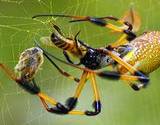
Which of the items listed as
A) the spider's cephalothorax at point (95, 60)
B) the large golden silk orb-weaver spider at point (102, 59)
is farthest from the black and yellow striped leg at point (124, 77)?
the spider's cephalothorax at point (95, 60)

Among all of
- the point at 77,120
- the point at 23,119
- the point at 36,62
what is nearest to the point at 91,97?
the point at 77,120

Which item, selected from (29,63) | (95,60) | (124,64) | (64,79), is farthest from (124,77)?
(64,79)

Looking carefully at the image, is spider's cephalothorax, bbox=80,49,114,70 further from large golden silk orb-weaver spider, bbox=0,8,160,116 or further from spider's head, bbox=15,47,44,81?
spider's head, bbox=15,47,44,81

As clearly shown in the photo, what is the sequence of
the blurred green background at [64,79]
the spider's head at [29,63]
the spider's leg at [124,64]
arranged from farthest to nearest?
the blurred green background at [64,79] < the spider's leg at [124,64] < the spider's head at [29,63]

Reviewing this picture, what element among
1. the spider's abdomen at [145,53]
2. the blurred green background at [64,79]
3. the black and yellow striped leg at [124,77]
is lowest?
the blurred green background at [64,79]

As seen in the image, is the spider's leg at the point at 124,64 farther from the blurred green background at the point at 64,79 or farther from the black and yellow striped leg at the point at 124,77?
the blurred green background at the point at 64,79

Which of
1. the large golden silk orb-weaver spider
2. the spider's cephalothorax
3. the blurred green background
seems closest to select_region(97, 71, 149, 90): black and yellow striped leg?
the large golden silk orb-weaver spider

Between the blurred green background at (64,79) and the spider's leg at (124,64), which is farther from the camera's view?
the blurred green background at (64,79)

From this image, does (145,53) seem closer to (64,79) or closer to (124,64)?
(124,64)
